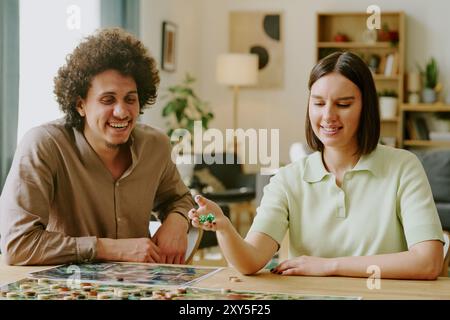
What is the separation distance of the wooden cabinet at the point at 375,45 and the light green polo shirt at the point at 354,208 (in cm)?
424

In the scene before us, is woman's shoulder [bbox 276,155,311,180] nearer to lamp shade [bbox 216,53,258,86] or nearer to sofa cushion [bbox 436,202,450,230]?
sofa cushion [bbox 436,202,450,230]

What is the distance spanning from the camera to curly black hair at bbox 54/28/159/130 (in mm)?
1476

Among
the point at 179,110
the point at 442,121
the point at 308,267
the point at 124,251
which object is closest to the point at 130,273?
the point at 124,251

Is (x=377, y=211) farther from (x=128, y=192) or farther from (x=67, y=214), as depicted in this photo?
(x=67, y=214)

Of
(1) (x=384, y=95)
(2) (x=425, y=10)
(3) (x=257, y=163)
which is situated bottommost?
(3) (x=257, y=163)

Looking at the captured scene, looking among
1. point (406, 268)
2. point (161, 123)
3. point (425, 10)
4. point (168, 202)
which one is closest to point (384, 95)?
point (425, 10)

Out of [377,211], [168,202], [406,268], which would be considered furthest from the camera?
[168,202]

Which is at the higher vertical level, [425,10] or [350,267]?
[425,10]

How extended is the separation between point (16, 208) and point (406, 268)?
2.40ft

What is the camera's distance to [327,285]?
3.69ft

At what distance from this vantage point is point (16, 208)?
4.44 ft

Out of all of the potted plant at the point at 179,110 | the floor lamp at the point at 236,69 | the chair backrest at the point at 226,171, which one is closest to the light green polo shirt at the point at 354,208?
the potted plant at the point at 179,110

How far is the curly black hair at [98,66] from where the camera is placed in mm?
1476

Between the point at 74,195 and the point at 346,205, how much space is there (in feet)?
1.85
